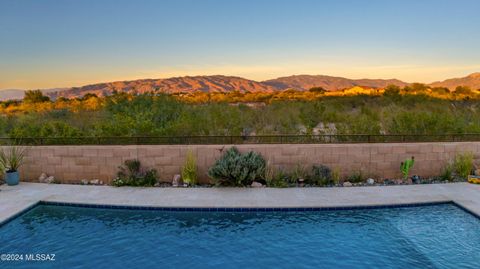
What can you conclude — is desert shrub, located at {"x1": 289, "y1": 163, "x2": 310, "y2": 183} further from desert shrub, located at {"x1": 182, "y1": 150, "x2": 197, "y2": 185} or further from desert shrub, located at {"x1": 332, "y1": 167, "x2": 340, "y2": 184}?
desert shrub, located at {"x1": 182, "y1": 150, "x2": 197, "y2": 185}

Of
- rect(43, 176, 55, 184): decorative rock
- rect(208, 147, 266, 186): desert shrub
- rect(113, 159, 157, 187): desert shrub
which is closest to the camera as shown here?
rect(208, 147, 266, 186): desert shrub

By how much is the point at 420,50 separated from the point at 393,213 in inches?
524

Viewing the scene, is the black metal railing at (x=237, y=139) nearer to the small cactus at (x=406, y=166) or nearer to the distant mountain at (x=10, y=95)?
the small cactus at (x=406, y=166)

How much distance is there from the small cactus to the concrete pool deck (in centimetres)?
57

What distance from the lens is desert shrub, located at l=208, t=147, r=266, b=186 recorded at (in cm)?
770

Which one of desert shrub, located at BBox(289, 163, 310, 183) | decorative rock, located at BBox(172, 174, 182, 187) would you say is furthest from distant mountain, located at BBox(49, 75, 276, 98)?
desert shrub, located at BBox(289, 163, 310, 183)

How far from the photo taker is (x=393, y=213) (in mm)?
6180

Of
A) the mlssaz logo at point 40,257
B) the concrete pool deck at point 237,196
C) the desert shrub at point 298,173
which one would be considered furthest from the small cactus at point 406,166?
the mlssaz logo at point 40,257

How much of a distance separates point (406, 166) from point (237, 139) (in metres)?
4.02

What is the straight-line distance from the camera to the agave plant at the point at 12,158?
8188 mm

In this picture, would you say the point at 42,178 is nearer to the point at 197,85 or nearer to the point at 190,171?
the point at 190,171

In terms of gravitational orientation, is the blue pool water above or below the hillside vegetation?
below

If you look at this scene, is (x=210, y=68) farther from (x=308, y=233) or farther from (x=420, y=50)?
(x=308, y=233)

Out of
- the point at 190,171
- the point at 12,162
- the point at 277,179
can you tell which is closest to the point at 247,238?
the point at 277,179
